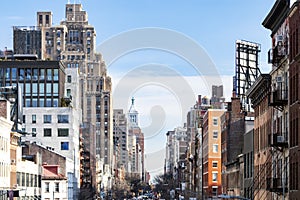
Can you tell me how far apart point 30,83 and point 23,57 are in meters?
5.72

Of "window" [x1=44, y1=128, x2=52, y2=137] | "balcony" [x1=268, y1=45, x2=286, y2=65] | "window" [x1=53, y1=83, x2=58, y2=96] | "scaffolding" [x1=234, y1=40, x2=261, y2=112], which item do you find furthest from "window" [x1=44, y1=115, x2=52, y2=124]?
"balcony" [x1=268, y1=45, x2=286, y2=65]

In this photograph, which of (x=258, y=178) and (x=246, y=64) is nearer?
(x=258, y=178)

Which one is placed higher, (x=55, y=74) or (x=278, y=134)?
(x=55, y=74)

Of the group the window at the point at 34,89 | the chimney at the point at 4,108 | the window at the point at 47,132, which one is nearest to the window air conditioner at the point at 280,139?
the chimney at the point at 4,108

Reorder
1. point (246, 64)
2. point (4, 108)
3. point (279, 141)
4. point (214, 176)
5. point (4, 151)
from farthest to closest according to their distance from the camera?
point (214, 176) < point (246, 64) < point (4, 108) < point (4, 151) < point (279, 141)

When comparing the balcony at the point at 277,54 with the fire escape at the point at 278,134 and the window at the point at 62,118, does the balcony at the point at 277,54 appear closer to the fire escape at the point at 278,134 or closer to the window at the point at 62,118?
the fire escape at the point at 278,134

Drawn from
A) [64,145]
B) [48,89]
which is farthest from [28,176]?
[48,89]

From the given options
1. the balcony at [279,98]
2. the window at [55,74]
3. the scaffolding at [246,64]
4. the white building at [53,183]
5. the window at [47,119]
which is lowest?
the white building at [53,183]

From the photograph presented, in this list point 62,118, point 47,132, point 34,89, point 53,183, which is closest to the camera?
point 53,183

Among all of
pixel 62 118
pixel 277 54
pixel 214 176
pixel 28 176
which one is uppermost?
pixel 62 118

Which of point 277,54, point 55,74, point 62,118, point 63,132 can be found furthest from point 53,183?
point 277,54

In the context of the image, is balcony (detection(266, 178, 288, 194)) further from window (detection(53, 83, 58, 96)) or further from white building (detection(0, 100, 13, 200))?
window (detection(53, 83, 58, 96))

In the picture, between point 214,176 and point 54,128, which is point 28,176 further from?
point 54,128

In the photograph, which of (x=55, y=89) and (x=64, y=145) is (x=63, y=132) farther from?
(x=55, y=89)
